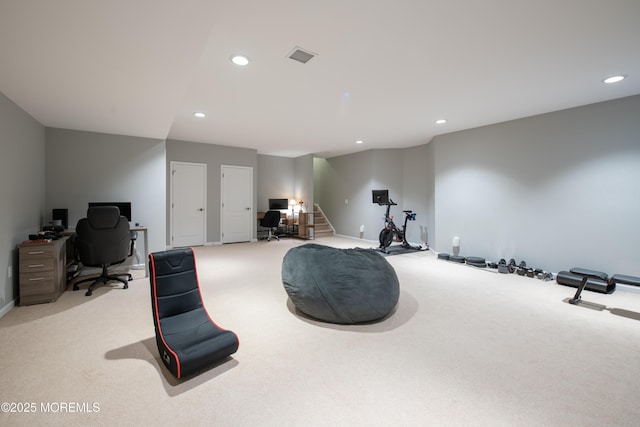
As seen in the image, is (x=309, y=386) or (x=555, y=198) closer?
(x=309, y=386)

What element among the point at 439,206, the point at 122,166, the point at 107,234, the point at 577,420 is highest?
the point at 122,166

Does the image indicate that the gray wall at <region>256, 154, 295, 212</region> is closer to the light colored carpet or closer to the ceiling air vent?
the light colored carpet

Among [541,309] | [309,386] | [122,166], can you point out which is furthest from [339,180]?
[309,386]

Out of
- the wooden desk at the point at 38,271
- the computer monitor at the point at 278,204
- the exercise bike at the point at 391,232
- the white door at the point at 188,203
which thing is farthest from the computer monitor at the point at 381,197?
the wooden desk at the point at 38,271

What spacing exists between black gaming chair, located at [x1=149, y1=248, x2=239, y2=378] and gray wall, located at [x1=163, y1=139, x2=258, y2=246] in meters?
5.11

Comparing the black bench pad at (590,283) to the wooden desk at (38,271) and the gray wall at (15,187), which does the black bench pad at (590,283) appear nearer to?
the wooden desk at (38,271)

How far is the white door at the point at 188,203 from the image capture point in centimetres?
696

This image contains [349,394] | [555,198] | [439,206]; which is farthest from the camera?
[439,206]

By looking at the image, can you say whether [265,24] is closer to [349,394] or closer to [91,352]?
[349,394]

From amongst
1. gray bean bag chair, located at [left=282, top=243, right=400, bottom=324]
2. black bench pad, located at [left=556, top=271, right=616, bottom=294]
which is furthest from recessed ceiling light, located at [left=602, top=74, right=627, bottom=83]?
gray bean bag chair, located at [left=282, top=243, right=400, bottom=324]

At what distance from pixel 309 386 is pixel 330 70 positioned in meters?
3.06

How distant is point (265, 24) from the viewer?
7.39ft

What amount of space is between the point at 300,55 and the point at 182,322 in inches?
108

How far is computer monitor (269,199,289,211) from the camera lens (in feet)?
28.7
